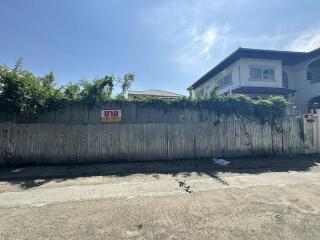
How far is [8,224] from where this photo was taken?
4.12m

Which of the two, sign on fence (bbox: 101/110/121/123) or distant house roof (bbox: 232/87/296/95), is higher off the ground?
distant house roof (bbox: 232/87/296/95)

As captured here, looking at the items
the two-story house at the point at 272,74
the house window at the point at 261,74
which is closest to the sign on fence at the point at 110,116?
the two-story house at the point at 272,74

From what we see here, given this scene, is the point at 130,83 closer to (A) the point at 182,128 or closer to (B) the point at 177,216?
(A) the point at 182,128

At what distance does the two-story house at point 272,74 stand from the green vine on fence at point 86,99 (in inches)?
300

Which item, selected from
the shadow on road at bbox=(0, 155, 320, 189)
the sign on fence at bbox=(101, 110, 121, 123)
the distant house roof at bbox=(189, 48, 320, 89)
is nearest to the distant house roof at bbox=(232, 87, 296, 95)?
the distant house roof at bbox=(189, 48, 320, 89)

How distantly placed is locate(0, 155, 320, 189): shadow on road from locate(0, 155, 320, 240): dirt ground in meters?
0.03

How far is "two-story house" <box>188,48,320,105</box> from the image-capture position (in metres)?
19.6

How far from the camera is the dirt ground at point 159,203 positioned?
12.7ft

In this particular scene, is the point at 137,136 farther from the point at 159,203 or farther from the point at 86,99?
the point at 159,203

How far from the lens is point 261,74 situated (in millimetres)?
20312

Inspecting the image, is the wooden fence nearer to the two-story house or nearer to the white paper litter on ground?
the white paper litter on ground

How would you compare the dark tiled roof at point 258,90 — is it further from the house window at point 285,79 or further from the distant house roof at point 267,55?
the house window at point 285,79

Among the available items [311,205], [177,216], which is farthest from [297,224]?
[177,216]

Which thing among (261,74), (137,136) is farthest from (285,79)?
(137,136)
